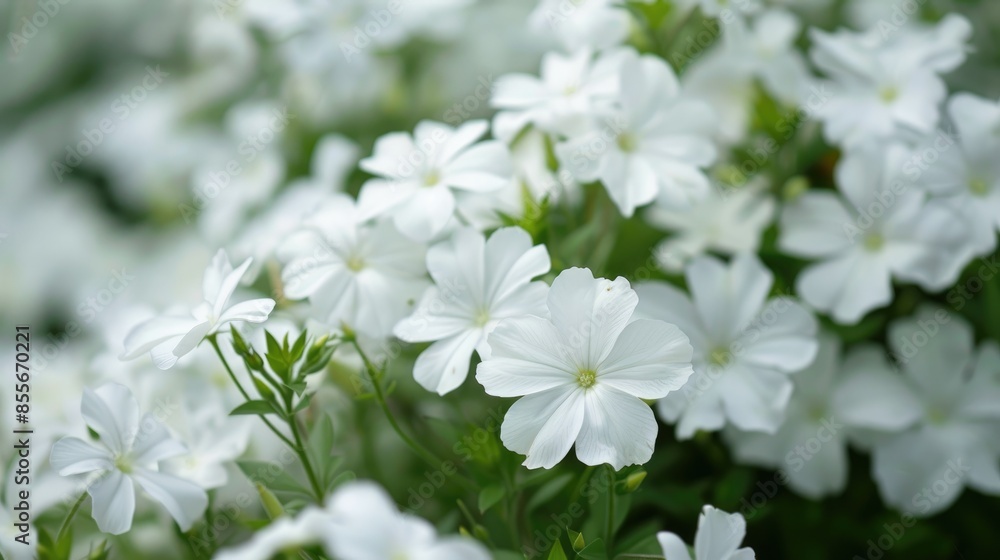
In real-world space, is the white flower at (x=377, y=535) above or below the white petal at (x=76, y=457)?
above

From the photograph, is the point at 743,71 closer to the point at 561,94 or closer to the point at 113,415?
the point at 561,94

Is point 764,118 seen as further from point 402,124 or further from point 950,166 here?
point 402,124

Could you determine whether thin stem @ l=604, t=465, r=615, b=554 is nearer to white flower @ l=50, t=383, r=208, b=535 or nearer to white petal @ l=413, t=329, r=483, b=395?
white petal @ l=413, t=329, r=483, b=395

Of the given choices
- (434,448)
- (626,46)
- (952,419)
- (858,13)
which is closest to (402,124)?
(626,46)
